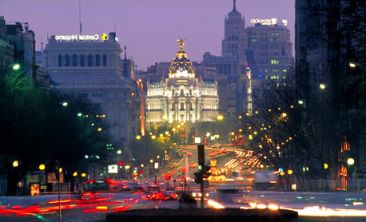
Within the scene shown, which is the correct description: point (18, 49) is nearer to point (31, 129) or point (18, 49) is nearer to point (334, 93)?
point (31, 129)

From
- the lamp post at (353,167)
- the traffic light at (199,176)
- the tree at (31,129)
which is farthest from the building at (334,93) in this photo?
the tree at (31,129)

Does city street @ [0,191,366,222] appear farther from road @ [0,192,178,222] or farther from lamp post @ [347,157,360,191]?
lamp post @ [347,157,360,191]

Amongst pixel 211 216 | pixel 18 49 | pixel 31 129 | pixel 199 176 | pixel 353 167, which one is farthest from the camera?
pixel 18 49

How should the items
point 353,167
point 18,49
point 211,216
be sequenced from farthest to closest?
point 18,49, point 353,167, point 211,216

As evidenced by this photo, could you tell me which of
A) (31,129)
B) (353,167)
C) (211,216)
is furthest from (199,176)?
(353,167)

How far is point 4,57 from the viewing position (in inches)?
5320

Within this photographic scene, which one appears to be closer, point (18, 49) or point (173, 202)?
point (173, 202)

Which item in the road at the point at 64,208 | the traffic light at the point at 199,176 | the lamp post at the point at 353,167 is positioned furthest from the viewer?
the lamp post at the point at 353,167

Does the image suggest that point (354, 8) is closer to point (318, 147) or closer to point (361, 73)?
point (361, 73)

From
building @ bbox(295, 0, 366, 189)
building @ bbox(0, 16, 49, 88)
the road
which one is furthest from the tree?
building @ bbox(295, 0, 366, 189)

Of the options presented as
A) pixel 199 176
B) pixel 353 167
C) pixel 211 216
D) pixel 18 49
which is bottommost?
pixel 211 216

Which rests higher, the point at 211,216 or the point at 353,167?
the point at 353,167

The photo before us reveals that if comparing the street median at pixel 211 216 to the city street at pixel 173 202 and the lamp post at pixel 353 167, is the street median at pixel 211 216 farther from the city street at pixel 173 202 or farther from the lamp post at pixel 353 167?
the lamp post at pixel 353 167

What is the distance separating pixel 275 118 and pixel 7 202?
70.0 metres
